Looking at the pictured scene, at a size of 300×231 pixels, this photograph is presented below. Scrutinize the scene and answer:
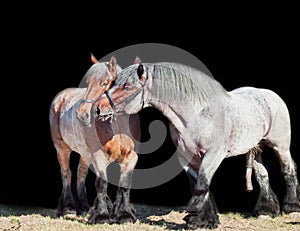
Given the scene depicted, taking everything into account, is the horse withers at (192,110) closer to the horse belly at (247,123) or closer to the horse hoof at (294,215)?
the horse belly at (247,123)

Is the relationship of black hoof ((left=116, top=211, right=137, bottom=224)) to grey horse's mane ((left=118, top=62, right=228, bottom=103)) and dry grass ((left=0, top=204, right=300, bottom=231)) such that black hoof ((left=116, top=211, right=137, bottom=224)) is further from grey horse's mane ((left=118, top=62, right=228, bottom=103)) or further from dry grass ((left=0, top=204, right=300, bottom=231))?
grey horse's mane ((left=118, top=62, right=228, bottom=103))

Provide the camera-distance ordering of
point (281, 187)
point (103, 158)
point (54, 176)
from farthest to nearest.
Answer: point (54, 176), point (281, 187), point (103, 158)

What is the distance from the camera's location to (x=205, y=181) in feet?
16.4

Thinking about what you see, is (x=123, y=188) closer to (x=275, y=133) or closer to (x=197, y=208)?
(x=197, y=208)

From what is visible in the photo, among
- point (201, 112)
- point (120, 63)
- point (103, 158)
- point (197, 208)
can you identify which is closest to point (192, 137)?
point (201, 112)

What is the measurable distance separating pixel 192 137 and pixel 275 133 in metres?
1.29

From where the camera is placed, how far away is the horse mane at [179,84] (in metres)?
5.07

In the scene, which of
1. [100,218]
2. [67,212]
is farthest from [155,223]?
[67,212]

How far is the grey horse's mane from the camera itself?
5066mm

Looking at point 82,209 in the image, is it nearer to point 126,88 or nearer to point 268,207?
point 126,88

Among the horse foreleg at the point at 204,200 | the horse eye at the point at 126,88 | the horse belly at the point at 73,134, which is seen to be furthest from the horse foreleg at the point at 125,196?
the horse eye at the point at 126,88

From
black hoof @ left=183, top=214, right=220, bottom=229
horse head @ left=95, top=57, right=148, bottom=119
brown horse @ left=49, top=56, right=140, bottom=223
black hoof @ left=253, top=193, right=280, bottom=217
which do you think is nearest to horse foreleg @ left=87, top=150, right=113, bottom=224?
brown horse @ left=49, top=56, right=140, bottom=223

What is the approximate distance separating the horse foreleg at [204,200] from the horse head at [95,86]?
3.77 feet

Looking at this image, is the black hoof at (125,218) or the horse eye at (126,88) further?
the black hoof at (125,218)
